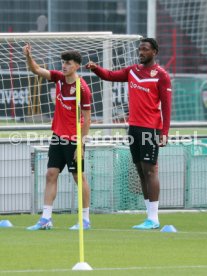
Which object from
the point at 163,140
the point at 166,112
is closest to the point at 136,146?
the point at 163,140

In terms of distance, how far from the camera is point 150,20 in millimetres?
23219

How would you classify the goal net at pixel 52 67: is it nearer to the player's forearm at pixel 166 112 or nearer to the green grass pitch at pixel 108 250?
the green grass pitch at pixel 108 250

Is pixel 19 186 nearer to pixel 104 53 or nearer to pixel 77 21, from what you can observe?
pixel 104 53

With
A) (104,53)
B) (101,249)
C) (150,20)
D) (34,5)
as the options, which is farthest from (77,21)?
(101,249)

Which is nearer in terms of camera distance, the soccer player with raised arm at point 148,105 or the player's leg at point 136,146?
the soccer player with raised arm at point 148,105

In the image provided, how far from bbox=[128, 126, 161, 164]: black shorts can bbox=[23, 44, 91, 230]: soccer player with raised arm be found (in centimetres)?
62

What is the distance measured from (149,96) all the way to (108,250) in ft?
8.55

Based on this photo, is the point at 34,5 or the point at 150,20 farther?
the point at 34,5

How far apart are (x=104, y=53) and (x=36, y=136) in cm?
176

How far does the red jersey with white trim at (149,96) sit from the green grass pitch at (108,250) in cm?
121

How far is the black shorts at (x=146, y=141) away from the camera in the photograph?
13.4 meters

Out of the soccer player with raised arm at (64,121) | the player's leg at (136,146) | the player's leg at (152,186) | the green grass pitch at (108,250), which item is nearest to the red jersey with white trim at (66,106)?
the soccer player with raised arm at (64,121)

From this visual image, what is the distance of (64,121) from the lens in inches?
518

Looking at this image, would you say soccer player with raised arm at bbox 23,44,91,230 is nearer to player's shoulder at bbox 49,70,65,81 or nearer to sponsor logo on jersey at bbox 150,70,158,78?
player's shoulder at bbox 49,70,65,81
